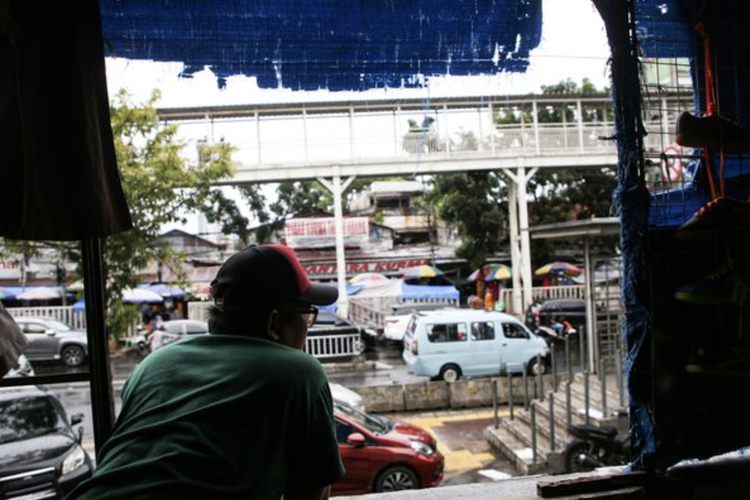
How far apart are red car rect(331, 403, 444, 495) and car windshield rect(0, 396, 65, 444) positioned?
2921mm

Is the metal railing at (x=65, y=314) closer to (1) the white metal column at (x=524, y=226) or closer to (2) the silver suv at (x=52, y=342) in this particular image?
(2) the silver suv at (x=52, y=342)

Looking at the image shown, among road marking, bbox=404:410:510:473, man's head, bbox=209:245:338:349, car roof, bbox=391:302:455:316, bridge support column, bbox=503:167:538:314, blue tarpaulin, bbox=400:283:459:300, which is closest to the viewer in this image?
man's head, bbox=209:245:338:349

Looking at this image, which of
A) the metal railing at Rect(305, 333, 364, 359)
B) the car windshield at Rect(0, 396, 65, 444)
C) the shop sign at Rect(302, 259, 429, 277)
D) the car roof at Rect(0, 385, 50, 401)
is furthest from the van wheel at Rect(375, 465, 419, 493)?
the shop sign at Rect(302, 259, 429, 277)

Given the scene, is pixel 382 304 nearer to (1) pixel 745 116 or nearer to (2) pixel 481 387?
(2) pixel 481 387

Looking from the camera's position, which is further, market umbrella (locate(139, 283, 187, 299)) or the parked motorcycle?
market umbrella (locate(139, 283, 187, 299))

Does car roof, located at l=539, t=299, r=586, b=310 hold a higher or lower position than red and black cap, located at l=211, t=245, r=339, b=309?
lower

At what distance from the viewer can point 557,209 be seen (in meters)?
19.4

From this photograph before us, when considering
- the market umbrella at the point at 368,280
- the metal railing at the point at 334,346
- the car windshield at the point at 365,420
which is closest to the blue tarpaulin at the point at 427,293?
the market umbrella at the point at 368,280

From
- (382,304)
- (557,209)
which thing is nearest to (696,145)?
(382,304)

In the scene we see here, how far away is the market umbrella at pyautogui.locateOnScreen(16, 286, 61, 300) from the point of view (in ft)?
60.0

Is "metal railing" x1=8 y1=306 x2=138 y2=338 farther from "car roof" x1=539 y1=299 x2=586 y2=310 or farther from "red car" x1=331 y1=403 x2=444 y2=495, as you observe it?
"car roof" x1=539 y1=299 x2=586 y2=310

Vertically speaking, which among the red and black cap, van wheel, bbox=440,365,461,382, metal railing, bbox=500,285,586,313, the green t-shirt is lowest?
van wheel, bbox=440,365,461,382

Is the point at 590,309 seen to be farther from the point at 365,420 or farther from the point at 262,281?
the point at 262,281

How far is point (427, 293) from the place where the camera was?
1889 cm
